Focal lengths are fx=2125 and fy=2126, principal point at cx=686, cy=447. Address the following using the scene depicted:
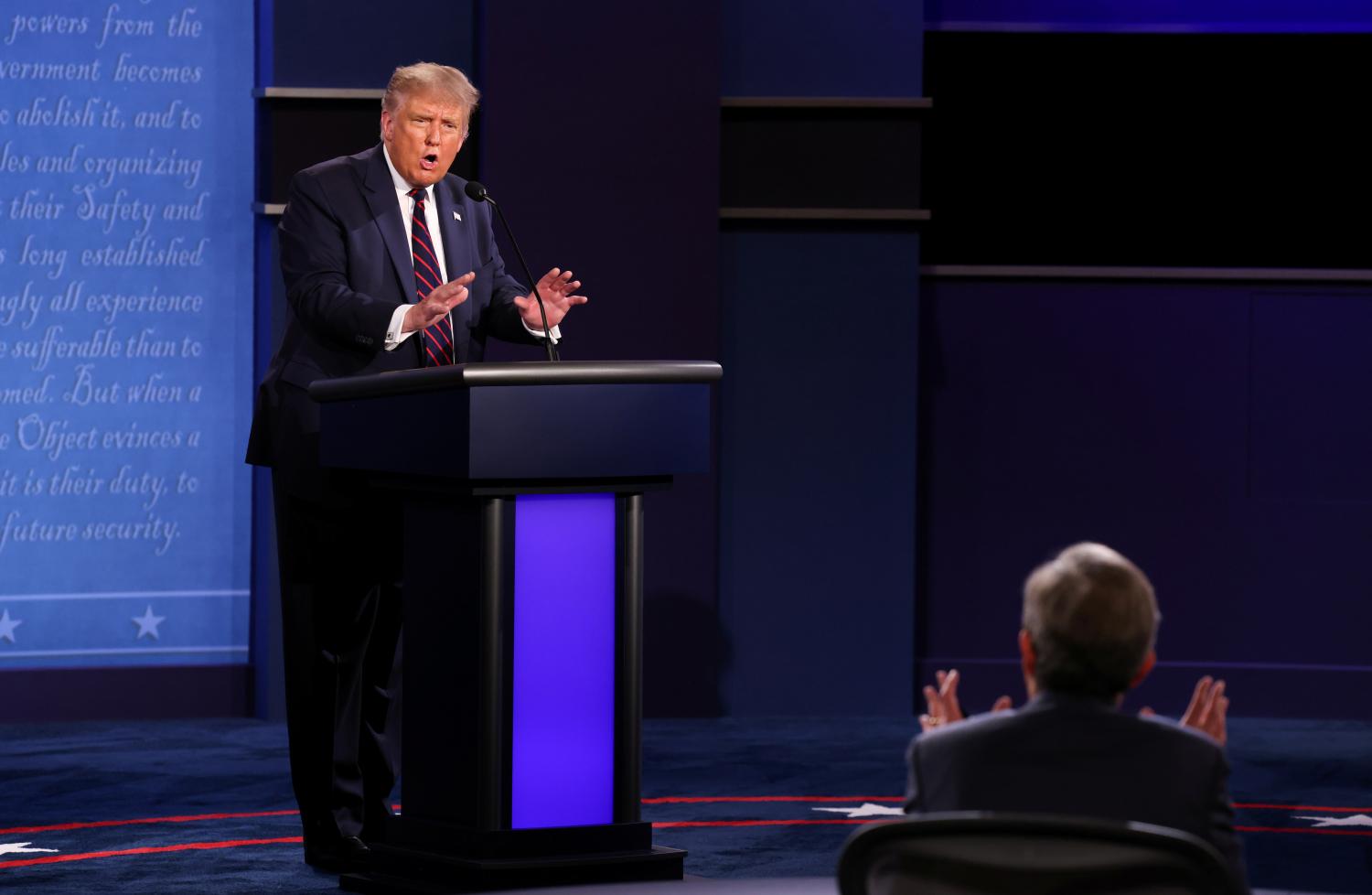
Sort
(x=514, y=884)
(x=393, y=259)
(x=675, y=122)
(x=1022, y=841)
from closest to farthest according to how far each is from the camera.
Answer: (x=1022, y=841), (x=514, y=884), (x=393, y=259), (x=675, y=122)

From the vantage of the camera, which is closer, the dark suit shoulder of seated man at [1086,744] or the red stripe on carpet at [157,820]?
the dark suit shoulder of seated man at [1086,744]

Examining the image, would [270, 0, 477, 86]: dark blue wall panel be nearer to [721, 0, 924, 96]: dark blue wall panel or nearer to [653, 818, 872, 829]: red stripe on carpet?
[721, 0, 924, 96]: dark blue wall panel

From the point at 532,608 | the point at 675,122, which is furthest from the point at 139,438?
the point at 532,608

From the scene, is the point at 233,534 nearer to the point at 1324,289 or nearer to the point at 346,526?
the point at 346,526

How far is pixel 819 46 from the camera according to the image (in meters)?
6.62

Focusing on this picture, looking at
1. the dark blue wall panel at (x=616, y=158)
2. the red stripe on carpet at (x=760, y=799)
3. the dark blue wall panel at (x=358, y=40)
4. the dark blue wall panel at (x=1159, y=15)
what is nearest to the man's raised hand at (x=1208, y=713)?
the red stripe on carpet at (x=760, y=799)

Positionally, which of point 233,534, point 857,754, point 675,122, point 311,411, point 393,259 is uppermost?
point 675,122

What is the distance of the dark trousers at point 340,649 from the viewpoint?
418cm

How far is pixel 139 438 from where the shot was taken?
21.7 ft

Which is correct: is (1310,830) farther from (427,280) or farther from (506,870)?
(427,280)

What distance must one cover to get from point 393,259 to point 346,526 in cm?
54

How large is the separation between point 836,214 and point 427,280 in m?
2.69

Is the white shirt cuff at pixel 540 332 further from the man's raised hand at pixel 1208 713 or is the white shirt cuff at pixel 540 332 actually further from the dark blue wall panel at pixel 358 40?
the dark blue wall panel at pixel 358 40

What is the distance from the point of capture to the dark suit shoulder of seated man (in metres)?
1.84
